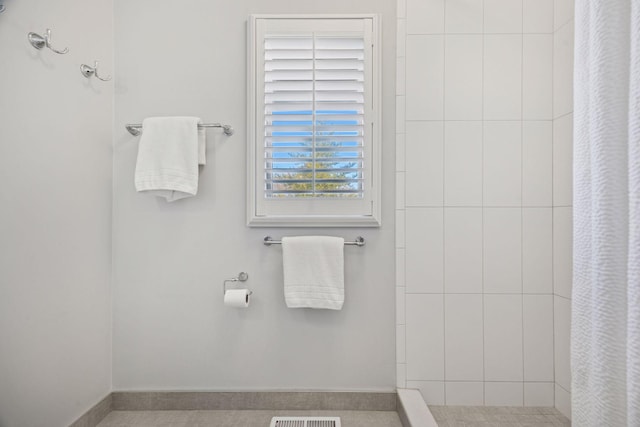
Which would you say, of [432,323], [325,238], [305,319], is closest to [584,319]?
[432,323]

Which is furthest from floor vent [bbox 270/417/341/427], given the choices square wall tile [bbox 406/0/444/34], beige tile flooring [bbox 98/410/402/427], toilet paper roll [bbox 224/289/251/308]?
square wall tile [bbox 406/0/444/34]

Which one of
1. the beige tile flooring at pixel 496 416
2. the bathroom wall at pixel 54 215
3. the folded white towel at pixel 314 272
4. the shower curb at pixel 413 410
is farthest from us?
the folded white towel at pixel 314 272

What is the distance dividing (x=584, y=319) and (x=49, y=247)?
1634 mm

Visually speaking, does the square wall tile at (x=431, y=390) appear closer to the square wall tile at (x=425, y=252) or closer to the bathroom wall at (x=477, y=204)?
the bathroom wall at (x=477, y=204)

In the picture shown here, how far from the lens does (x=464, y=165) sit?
170 cm

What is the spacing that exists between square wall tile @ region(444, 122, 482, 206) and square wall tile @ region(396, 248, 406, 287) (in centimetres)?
29

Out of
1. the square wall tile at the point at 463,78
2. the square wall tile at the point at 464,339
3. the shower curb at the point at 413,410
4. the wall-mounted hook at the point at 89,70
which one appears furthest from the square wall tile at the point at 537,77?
the wall-mounted hook at the point at 89,70

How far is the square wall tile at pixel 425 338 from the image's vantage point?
1697mm

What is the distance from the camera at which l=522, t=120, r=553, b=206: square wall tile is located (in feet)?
5.55

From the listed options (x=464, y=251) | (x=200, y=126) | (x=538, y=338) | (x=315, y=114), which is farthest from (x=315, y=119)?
(x=538, y=338)

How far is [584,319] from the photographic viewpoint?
89 centimetres

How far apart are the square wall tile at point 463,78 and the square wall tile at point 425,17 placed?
8cm

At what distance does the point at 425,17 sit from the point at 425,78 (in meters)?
0.27

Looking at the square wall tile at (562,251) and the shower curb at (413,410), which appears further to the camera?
the square wall tile at (562,251)
